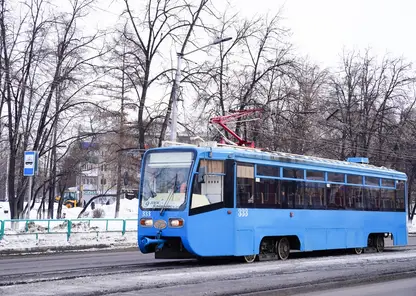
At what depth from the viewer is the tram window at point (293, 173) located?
1814 centimetres

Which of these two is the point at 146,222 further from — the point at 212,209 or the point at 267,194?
the point at 267,194

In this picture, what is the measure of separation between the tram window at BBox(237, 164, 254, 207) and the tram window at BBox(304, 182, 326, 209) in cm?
277

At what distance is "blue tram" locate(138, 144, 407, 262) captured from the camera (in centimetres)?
1545

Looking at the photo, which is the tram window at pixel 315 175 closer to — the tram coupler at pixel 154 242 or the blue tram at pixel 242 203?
the blue tram at pixel 242 203

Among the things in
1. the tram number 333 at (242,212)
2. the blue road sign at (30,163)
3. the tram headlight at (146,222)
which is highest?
the blue road sign at (30,163)

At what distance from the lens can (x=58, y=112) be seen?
30328 mm

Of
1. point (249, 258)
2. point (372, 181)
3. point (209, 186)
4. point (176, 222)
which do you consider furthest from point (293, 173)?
point (372, 181)

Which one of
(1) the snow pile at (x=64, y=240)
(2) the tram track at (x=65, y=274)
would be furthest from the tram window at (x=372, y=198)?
(1) the snow pile at (x=64, y=240)

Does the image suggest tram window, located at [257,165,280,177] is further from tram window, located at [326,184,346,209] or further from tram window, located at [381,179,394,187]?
tram window, located at [381,179,394,187]

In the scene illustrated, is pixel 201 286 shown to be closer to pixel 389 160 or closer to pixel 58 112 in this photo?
pixel 58 112

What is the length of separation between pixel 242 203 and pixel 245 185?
516mm

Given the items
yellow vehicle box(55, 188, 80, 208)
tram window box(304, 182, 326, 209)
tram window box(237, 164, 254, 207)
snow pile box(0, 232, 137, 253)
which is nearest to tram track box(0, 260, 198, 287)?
tram window box(237, 164, 254, 207)

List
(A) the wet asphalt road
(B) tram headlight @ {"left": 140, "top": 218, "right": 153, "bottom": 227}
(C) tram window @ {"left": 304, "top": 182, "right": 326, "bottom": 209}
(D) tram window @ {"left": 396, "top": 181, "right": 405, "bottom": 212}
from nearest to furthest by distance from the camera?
(A) the wet asphalt road < (B) tram headlight @ {"left": 140, "top": 218, "right": 153, "bottom": 227} < (C) tram window @ {"left": 304, "top": 182, "right": 326, "bottom": 209} < (D) tram window @ {"left": 396, "top": 181, "right": 405, "bottom": 212}

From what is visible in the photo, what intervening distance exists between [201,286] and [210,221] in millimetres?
4348
